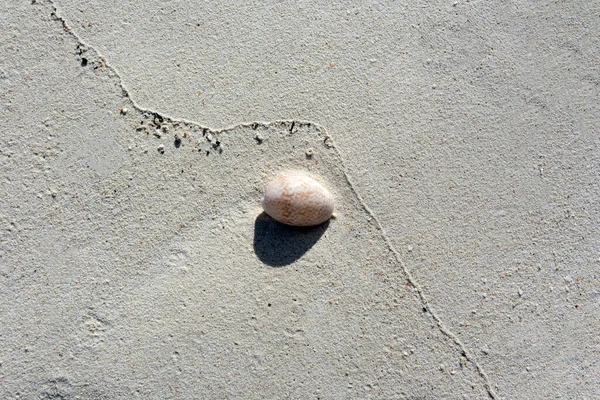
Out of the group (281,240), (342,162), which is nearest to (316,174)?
(342,162)

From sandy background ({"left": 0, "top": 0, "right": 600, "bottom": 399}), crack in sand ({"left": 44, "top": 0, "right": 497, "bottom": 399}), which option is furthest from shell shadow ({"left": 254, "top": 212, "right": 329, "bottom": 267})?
crack in sand ({"left": 44, "top": 0, "right": 497, "bottom": 399})

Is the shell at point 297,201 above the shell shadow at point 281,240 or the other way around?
above

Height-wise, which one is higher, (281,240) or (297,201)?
(297,201)

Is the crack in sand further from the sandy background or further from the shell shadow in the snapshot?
the shell shadow

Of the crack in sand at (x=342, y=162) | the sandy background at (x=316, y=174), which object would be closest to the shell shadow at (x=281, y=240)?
the sandy background at (x=316, y=174)

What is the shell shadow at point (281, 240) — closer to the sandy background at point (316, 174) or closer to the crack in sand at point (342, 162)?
the sandy background at point (316, 174)

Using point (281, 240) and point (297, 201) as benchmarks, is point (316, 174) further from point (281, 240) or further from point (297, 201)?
point (281, 240)

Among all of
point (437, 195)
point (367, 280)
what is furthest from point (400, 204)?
point (367, 280)

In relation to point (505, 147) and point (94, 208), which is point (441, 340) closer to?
point (505, 147)
